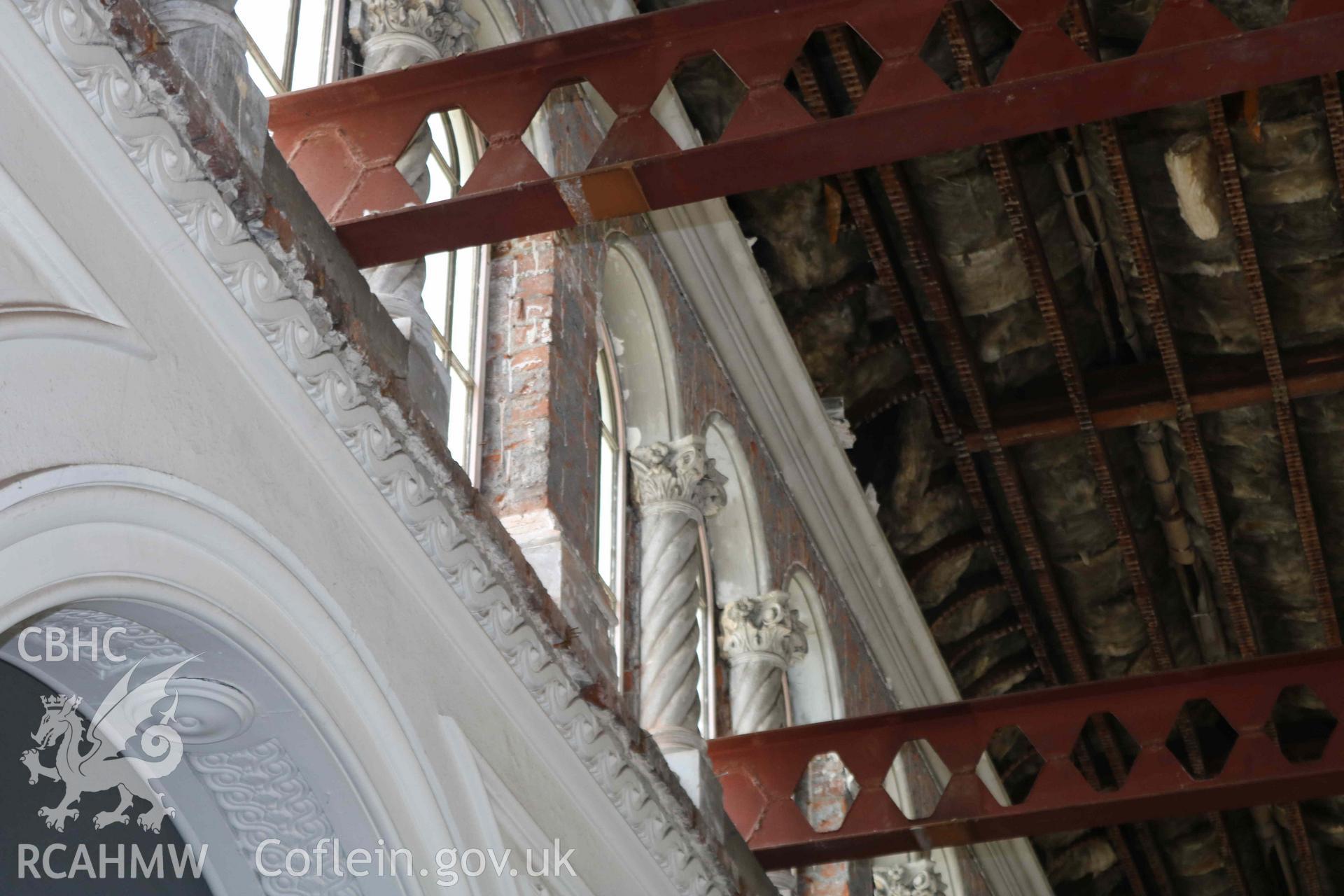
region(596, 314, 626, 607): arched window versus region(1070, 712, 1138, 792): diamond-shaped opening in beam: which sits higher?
region(1070, 712, 1138, 792): diamond-shaped opening in beam

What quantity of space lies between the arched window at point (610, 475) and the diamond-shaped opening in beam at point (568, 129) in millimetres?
667

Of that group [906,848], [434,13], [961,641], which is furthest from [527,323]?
[961,641]

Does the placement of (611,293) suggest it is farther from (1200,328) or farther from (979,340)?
(1200,328)

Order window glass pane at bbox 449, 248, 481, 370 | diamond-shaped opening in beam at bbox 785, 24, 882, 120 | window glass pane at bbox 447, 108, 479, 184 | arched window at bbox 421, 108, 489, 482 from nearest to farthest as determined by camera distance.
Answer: arched window at bbox 421, 108, 489, 482 → window glass pane at bbox 449, 248, 481, 370 → window glass pane at bbox 447, 108, 479, 184 → diamond-shaped opening in beam at bbox 785, 24, 882, 120

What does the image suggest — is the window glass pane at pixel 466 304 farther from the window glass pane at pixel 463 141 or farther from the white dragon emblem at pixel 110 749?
the white dragon emblem at pixel 110 749

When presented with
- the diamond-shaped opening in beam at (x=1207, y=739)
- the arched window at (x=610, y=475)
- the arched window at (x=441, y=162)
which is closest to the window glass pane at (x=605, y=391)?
the arched window at (x=610, y=475)

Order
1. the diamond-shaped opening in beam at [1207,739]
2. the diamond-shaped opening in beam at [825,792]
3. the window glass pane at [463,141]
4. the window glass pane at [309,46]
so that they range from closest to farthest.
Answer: the window glass pane at [309,46]
the window glass pane at [463,141]
the diamond-shaped opening in beam at [825,792]
the diamond-shaped opening in beam at [1207,739]

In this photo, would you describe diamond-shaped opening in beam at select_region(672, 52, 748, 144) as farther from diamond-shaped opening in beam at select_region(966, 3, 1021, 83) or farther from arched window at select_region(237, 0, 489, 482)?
arched window at select_region(237, 0, 489, 482)

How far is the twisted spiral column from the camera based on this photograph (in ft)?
21.7

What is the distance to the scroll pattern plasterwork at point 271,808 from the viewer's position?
396 cm

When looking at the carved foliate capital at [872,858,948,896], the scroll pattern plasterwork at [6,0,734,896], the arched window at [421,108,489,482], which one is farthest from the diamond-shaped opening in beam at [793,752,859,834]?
the arched window at [421,108,489,482]

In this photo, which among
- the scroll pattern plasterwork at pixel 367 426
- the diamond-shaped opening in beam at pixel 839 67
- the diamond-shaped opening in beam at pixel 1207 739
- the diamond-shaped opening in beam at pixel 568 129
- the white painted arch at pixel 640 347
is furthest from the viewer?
the diamond-shaped opening in beam at pixel 1207 739

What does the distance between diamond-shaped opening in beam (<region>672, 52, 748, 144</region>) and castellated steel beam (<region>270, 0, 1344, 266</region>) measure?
422 cm

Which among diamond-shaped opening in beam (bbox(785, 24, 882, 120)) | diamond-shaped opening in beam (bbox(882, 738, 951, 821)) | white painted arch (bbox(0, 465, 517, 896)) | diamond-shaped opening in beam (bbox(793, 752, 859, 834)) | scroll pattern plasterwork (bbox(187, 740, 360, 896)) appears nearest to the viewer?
white painted arch (bbox(0, 465, 517, 896))
